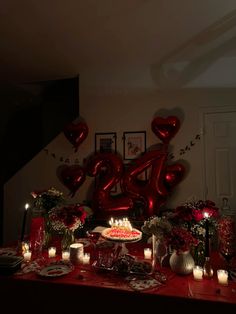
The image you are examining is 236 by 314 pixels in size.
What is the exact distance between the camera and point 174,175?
3271 mm

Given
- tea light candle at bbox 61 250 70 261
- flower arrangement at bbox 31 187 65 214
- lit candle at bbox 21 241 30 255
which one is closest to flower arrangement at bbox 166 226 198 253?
tea light candle at bbox 61 250 70 261

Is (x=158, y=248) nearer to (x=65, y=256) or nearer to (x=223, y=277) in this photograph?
(x=223, y=277)

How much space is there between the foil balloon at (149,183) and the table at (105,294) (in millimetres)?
1447

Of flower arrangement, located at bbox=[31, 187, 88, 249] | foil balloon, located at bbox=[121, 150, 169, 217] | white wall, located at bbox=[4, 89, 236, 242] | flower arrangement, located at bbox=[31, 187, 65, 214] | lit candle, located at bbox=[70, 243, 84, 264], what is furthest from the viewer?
white wall, located at bbox=[4, 89, 236, 242]

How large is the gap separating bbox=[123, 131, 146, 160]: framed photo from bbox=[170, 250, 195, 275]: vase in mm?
2036

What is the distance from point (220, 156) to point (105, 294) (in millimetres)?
2487

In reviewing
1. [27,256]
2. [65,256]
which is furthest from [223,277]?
[27,256]

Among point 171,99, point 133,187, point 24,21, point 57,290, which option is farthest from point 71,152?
point 57,290

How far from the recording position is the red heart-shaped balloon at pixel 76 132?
3.71m

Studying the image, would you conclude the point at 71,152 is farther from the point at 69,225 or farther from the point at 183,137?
the point at 69,225

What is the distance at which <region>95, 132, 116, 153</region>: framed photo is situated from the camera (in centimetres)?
373

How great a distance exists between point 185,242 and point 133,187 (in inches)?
65.0

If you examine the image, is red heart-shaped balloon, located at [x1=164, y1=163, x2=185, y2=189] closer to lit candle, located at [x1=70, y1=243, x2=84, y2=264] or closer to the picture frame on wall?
the picture frame on wall

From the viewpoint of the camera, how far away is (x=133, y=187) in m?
3.27
